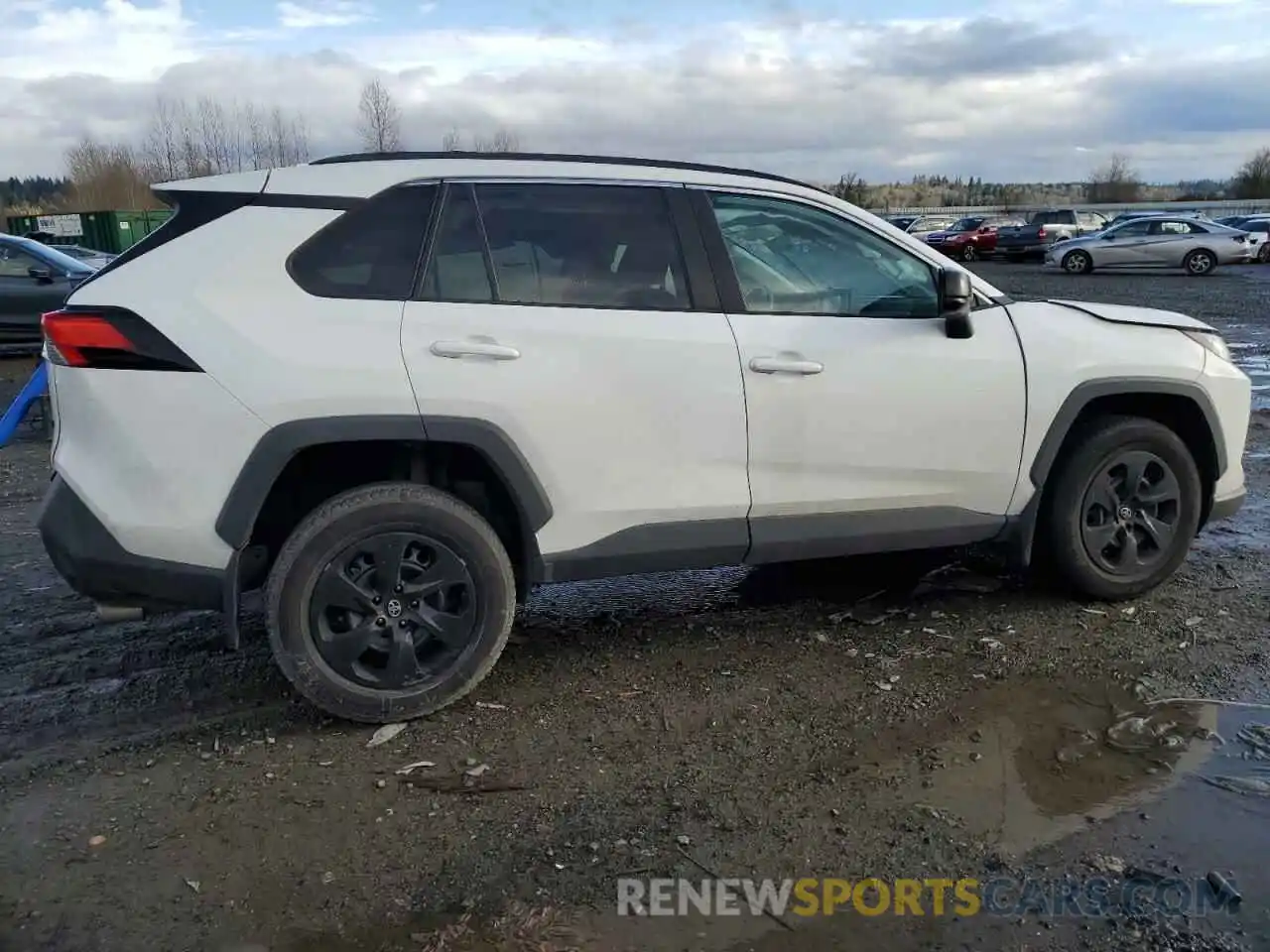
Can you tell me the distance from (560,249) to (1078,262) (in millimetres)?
27740

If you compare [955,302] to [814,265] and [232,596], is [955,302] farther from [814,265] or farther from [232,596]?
[232,596]

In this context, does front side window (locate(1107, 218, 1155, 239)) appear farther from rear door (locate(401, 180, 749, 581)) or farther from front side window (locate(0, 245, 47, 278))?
rear door (locate(401, 180, 749, 581))

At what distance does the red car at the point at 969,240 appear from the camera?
3575 cm

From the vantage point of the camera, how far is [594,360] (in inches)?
142

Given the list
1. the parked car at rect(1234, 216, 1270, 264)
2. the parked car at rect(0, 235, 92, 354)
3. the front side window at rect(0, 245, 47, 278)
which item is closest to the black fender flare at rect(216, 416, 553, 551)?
the parked car at rect(0, 235, 92, 354)

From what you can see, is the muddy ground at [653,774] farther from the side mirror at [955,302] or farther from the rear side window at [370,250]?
the rear side window at [370,250]

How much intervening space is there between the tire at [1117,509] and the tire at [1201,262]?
25.8 m

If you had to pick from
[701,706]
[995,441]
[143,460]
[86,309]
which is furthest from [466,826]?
[995,441]

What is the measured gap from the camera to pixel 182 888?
9.04 feet

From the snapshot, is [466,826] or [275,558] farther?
[275,558]

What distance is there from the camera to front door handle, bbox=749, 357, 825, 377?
379cm

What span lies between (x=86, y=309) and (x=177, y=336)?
32cm

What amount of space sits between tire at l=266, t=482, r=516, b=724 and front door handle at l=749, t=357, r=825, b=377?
1155 mm

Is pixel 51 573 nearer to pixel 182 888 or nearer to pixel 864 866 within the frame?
pixel 182 888
